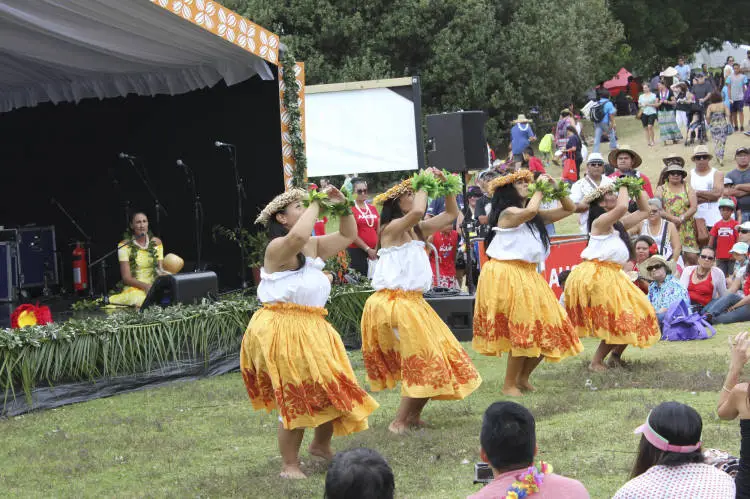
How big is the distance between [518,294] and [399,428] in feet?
5.03

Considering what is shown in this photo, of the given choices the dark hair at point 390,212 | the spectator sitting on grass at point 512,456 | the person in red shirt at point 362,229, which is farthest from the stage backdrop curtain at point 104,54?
the spectator sitting on grass at point 512,456

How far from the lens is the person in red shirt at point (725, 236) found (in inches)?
472

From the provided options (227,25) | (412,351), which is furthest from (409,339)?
(227,25)

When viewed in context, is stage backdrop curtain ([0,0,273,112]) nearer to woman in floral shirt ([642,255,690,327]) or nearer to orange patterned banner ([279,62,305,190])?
orange patterned banner ([279,62,305,190])

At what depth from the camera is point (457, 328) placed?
10977mm

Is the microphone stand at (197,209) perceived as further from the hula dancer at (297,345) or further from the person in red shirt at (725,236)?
the hula dancer at (297,345)

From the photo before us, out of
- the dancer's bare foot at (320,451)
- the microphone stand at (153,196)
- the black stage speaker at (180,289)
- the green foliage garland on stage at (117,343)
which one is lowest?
the dancer's bare foot at (320,451)

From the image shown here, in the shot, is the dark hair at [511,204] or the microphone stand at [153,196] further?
the microphone stand at [153,196]

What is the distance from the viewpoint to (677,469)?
3551mm

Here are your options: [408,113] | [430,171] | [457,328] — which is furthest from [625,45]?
[430,171]

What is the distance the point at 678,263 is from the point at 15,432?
7.60 meters

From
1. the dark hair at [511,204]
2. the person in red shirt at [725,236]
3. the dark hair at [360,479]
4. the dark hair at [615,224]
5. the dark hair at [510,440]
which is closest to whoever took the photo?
the dark hair at [360,479]

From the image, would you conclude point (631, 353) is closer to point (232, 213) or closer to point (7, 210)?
point (232, 213)

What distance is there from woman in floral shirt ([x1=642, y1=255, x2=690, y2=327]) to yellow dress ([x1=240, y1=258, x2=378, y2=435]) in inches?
218
